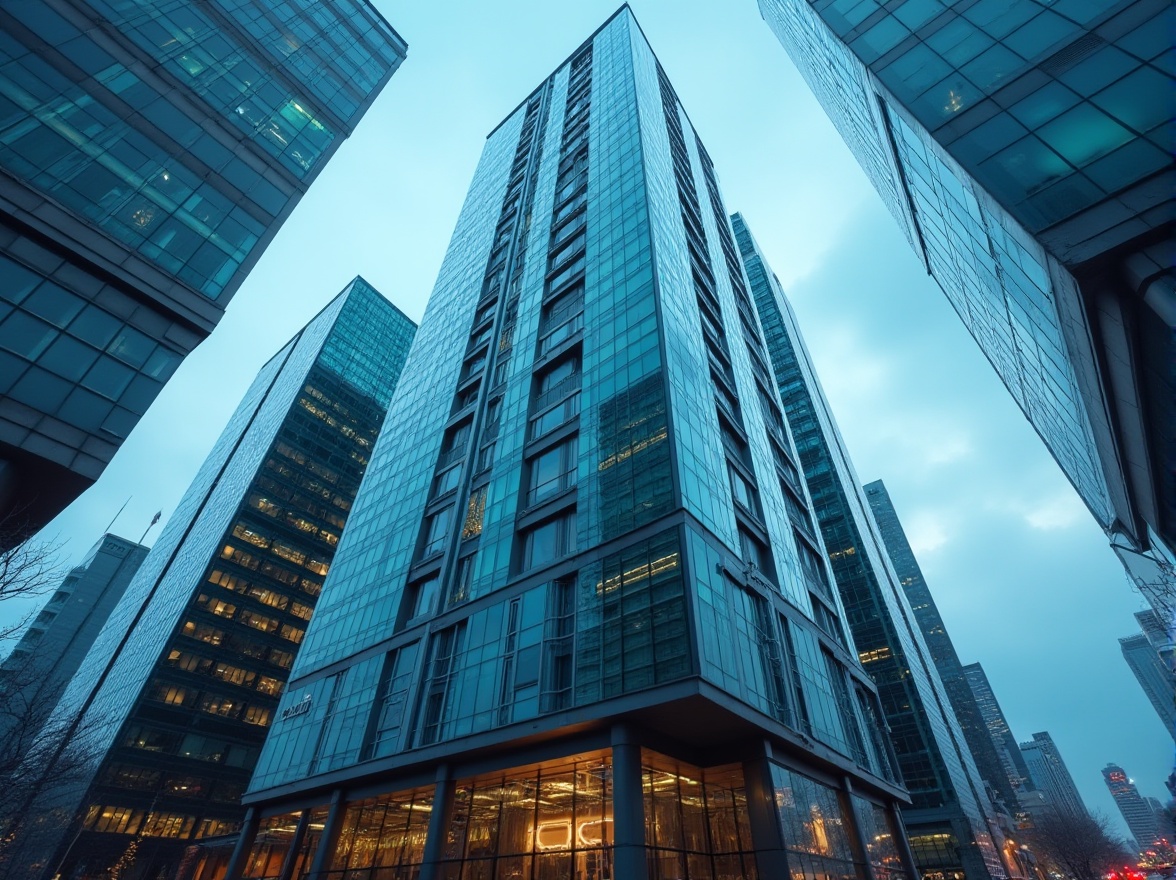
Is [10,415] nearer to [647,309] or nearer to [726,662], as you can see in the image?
[726,662]

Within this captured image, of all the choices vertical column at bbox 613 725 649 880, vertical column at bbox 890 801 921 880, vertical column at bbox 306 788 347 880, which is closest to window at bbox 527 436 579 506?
vertical column at bbox 613 725 649 880

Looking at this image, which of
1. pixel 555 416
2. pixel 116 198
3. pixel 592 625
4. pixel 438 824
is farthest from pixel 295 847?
pixel 116 198

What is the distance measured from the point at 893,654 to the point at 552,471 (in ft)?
188

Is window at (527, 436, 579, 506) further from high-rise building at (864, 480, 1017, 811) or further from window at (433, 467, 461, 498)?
high-rise building at (864, 480, 1017, 811)

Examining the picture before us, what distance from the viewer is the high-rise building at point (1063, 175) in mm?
18828

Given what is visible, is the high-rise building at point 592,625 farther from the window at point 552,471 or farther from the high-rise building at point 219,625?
the high-rise building at point 219,625

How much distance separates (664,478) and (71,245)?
2511 cm

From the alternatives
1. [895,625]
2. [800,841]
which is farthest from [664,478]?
[895,625]

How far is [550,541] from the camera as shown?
33.1 meters

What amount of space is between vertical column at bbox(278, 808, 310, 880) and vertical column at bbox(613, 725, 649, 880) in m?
21.6

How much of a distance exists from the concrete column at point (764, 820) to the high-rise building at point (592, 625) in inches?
3.3

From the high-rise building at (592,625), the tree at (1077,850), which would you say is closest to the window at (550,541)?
the high-rise building at (592,625)

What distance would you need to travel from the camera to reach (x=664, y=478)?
96.4 ft

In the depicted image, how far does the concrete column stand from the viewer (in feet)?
75.2
